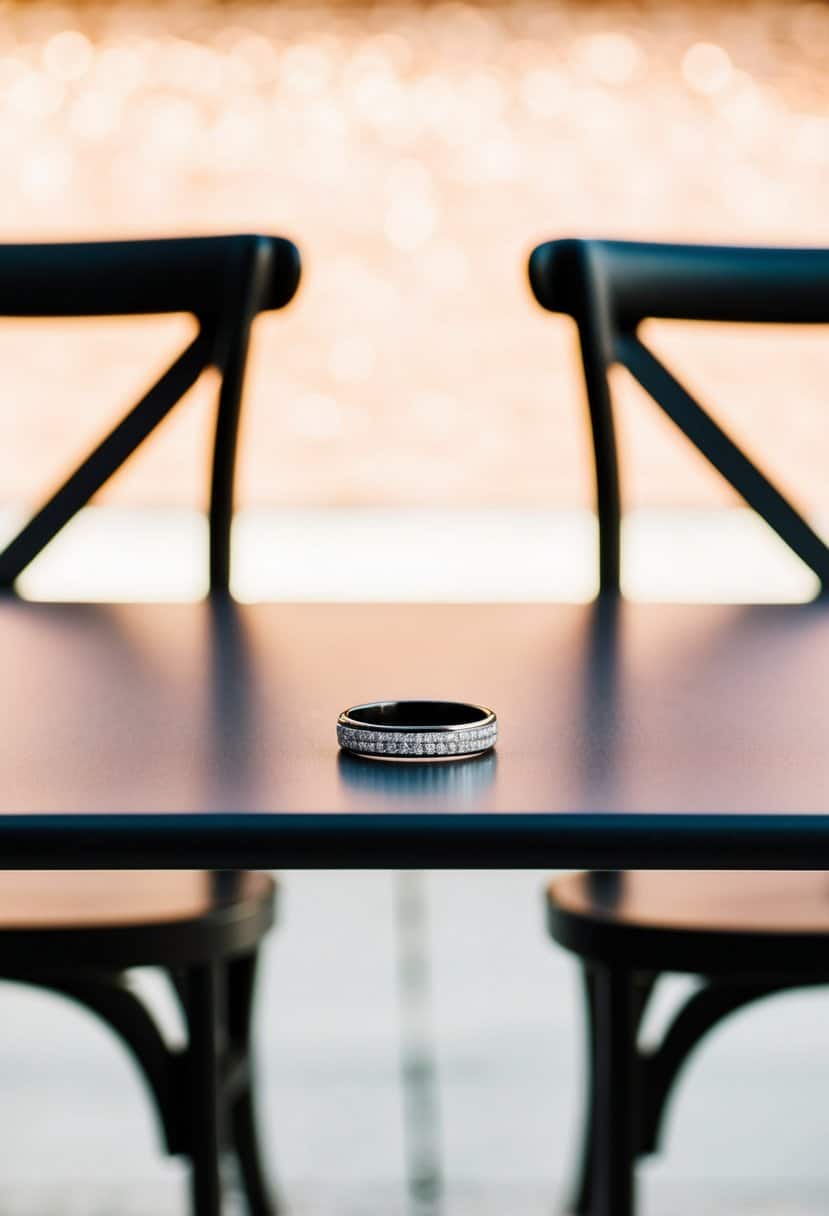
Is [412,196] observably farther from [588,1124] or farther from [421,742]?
[421,742]

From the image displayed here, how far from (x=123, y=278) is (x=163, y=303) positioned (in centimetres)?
4

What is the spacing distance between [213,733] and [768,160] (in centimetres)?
336

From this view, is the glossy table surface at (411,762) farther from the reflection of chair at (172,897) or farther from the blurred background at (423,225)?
the blurred background at (423,225)

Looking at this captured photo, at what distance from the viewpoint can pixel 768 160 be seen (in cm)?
348

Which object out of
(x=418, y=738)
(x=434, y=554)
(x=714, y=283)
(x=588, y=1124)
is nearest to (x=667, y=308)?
(x=714, y=283)

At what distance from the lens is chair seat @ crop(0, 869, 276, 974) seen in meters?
0.80

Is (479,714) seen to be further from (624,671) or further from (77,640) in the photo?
(77,640)

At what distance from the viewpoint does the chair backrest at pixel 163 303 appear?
3.58 feet

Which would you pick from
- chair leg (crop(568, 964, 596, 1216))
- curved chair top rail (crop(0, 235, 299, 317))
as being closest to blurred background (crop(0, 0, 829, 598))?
curved chair top rail (crop(0, 235, 299, 317))

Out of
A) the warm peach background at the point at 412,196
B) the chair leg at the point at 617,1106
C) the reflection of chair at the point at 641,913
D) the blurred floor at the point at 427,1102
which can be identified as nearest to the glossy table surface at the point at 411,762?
the reflection of chair at the point at 641,913

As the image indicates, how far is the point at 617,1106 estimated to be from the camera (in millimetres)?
849

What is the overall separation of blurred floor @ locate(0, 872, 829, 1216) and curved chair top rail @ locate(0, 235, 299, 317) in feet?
2.66

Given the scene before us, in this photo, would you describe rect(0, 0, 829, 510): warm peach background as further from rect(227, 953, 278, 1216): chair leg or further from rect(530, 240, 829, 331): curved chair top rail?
rect(227, 953, 278, 1216): chair leg

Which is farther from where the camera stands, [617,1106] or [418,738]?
[617,1106]
